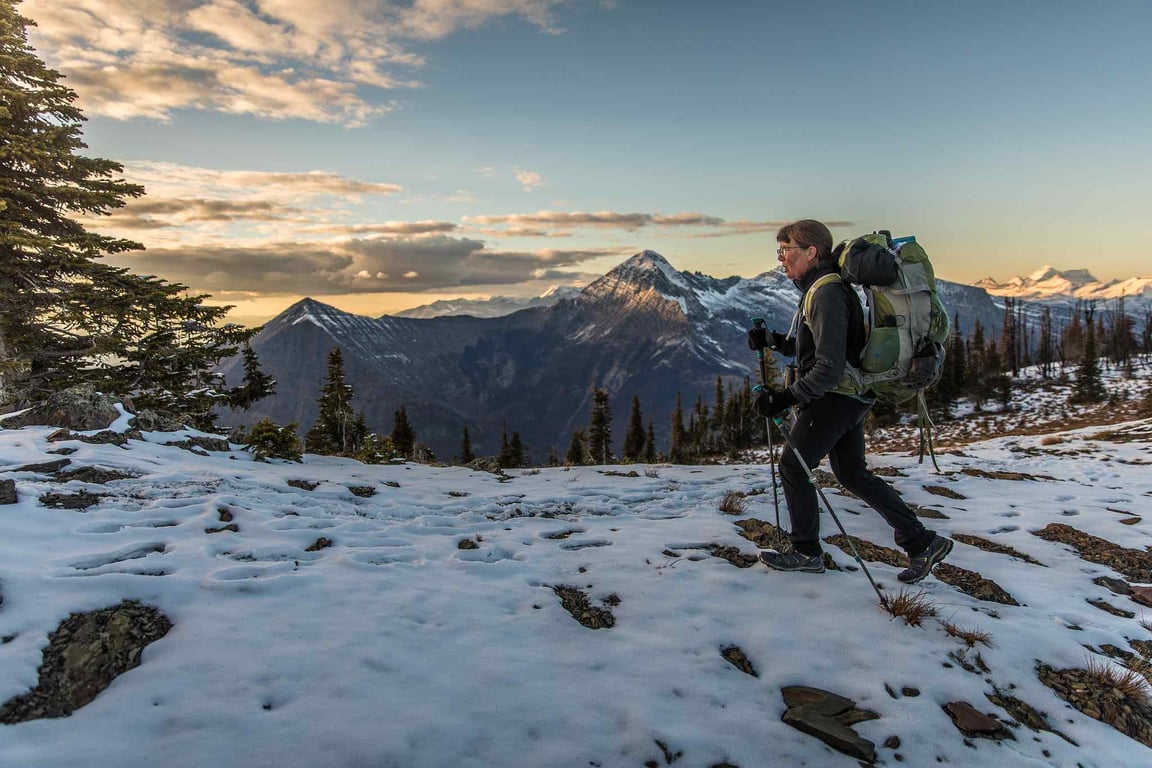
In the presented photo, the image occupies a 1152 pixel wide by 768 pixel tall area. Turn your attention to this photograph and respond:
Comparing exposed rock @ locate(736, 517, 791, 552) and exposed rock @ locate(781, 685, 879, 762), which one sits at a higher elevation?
exposed rock @ locate(736, 517, 791, 552)

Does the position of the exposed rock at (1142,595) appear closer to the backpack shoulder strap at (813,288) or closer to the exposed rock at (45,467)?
the backpack shoulder strap at (813,288)

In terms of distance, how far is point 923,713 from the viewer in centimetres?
379

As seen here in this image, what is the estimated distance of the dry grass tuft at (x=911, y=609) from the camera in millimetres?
4805

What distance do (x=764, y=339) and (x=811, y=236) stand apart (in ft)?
3.95

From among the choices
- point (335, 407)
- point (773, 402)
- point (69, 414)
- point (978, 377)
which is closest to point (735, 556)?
point (773, 402)

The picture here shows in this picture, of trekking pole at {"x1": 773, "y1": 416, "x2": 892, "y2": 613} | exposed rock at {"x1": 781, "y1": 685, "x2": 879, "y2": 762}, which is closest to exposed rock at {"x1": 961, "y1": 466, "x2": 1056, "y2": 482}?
trekking pole at {"x1": 773, "y1": 416, "x2": 892, "y2": 613}

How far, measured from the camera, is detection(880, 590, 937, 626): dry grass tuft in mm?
4805

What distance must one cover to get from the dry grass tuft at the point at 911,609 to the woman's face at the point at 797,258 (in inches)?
128

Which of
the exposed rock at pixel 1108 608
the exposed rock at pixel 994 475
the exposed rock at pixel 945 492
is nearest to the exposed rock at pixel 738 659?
the exposed rock at pixel 1108 608

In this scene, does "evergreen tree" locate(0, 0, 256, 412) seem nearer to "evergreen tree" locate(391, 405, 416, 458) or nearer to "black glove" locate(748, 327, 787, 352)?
"black glove" locate(748, 327, 787, 352)

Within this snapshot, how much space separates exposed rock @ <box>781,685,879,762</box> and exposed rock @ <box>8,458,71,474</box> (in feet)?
30.1

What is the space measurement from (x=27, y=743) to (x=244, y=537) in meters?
3.33

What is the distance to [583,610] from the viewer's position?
5.12 metres

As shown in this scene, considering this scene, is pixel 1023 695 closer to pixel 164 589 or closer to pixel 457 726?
pixel 457 726
